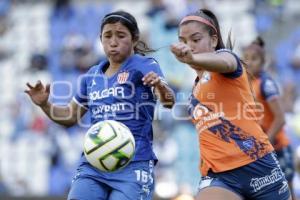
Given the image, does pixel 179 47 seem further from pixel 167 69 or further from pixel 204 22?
pixel 167 69

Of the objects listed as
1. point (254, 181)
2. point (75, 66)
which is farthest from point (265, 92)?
point (75, 66)

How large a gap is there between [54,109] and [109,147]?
1.11 m

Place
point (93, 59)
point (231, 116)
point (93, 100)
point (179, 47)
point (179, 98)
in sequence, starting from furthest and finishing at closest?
point (93, 59) → point (179, 98) → point (93, 100) → point (231, 116) → point (179, 47)

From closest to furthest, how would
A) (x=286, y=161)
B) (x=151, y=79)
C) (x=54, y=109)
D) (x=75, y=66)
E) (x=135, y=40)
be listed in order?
1. (x=151, y=79)
2. (x=135, y=40)
3. (x=54, y=109)
4. (x=286, y=161)
5. (x=75, y=66)

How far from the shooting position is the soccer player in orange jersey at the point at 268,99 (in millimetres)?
8586

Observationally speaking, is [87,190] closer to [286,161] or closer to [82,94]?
[82,94]

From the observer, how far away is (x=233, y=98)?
19.2ft

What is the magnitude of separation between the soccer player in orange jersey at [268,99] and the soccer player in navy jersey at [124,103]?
2.47 meters

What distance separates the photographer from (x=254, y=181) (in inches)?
230

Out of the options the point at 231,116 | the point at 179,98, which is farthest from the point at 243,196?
the point at 179,98

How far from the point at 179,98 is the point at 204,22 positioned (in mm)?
8294

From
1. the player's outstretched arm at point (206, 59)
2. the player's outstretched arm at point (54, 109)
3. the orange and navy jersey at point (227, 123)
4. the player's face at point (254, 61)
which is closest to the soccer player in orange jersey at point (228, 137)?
the orange and navy jersey at point (227, 123)

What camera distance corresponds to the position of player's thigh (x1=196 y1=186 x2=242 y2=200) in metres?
5.75

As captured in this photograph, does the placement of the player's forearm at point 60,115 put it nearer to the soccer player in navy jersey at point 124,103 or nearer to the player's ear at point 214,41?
the soccer player in navy jersey at point 124,103
